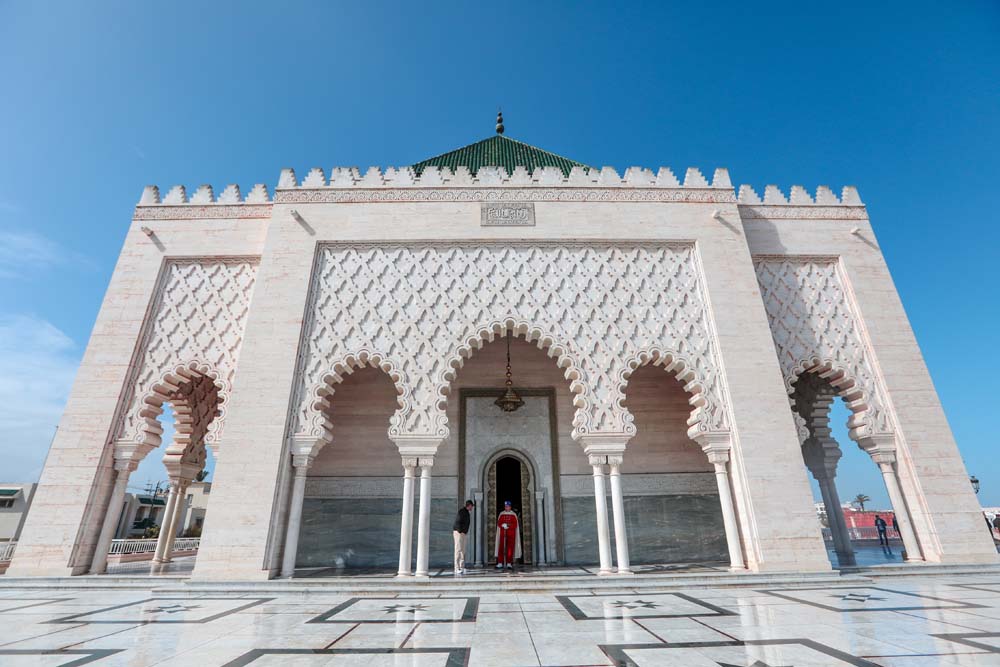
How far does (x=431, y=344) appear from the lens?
17.4 feet

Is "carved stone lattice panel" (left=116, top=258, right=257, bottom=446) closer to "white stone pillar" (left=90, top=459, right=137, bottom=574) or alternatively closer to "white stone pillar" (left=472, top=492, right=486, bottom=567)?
"white stone pillar" (left=90, top=459, right=137, bottom=574)

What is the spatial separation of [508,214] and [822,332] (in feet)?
13.2

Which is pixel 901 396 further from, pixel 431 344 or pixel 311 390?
pixel 311 390

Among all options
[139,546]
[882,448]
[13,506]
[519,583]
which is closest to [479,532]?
[519,583]

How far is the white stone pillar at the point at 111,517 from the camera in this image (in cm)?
494

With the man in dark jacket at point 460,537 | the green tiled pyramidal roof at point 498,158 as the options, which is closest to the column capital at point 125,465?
the man in dark jacket at point 460,537

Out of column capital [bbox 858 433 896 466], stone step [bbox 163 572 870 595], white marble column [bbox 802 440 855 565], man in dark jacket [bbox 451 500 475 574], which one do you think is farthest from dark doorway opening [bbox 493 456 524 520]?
column capital [bbox 858 433 896 466]

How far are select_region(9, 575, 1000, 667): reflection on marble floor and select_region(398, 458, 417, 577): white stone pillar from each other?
0.75 metres

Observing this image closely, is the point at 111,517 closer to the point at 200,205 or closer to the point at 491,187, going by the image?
the point at 200,205

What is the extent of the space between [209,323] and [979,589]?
754 centimetres

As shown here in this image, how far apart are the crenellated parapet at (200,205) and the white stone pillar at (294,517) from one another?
3.23m

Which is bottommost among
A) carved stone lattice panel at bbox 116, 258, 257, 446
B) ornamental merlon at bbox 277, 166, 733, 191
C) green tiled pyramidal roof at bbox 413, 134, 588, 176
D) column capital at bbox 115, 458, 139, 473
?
column capital at bbox 115, 458, 139, 473

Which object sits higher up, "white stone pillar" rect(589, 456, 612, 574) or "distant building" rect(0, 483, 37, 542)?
"distant building" rect(0, 483, 37, 542)

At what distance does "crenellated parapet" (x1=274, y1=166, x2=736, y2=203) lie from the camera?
6.06 metres
